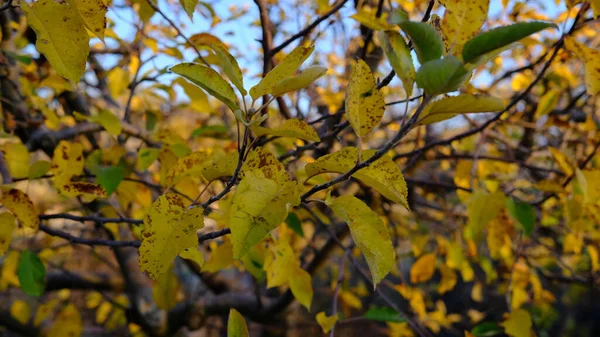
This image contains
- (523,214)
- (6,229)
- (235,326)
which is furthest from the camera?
(523,214)

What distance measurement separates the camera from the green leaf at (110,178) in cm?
80

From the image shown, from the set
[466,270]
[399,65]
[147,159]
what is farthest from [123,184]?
[466,270]

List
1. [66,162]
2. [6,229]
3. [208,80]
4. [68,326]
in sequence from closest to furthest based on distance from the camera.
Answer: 1. [208,80]
2. [6,229]
3. [66,162]
4. [68,326]

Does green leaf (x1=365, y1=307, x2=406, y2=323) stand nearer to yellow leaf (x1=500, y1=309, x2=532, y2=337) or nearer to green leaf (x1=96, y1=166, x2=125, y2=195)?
yellow leaf (x1=500, y1=309, x2=532, y2=337)

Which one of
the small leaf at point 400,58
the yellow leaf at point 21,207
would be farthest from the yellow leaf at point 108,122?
the small leaf at point 400,58

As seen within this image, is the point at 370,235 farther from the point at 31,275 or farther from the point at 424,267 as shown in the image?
the point at 424,267

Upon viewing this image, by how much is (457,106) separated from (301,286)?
588mm

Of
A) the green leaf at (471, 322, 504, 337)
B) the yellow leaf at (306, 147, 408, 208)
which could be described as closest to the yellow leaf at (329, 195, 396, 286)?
the yellow leaf at (306, 147, 408, 208)

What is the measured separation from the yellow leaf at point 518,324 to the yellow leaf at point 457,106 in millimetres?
718

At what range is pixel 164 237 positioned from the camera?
0.48 m

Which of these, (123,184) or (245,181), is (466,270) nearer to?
(123,184)

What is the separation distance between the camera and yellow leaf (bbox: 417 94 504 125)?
1.30 feet

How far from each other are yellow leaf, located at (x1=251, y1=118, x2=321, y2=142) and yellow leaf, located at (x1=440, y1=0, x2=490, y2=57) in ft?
0.54

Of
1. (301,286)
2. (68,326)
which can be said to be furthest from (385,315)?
(68,326)
